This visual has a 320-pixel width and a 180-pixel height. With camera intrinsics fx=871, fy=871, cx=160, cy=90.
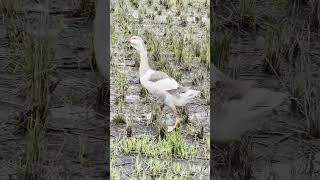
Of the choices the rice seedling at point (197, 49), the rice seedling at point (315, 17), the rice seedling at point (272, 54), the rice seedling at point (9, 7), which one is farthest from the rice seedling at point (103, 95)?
the rice seedling at point (315, 17)

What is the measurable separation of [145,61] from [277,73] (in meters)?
0.67

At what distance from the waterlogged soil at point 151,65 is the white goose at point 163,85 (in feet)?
0.04

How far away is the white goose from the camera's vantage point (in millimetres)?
1634

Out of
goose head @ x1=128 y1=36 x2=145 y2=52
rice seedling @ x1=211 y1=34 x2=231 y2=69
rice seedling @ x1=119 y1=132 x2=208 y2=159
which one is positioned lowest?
rice seedling @ x1=119 y1=132 x2=208 y2=159

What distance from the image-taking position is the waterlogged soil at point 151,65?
165cm

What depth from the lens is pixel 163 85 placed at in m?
1.66

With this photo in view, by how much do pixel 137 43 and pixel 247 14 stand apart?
0.73m

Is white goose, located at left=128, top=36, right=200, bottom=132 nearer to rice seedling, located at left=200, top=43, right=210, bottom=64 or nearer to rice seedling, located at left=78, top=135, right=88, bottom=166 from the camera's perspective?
rice seedling, located at left=200, top=43, right=210, bottom=64

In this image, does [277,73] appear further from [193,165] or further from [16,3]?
[16,3]

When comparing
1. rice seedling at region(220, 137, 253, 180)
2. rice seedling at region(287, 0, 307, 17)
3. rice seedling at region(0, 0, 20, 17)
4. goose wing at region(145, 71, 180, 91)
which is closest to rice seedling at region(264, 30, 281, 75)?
rice seedling at region(287, 0, 307, 17)

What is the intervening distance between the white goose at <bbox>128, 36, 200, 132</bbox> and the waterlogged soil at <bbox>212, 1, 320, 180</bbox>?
11.5 inches

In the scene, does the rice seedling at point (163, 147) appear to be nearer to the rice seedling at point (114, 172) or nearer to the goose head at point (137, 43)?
the rice seedling at point (114, 172)

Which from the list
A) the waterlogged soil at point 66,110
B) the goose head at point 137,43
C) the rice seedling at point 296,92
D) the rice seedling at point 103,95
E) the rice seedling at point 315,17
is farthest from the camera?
the rice seedling at point 315,17

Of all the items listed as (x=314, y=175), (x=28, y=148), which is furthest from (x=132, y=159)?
(x=314, y=175)
